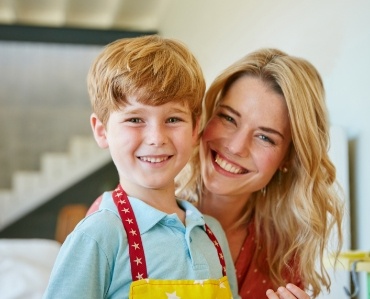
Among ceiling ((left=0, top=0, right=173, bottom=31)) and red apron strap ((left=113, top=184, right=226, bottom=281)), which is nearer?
red apron strap ((left=113, top=184, right=226, bottom=281))

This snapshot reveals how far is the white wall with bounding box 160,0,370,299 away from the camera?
2383 mm

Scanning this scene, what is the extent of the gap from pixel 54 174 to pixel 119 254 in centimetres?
650

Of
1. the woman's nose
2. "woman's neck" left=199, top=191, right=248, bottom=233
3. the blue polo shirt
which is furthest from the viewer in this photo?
"woman's neck" left=199, top=191, right=248, bottom=233

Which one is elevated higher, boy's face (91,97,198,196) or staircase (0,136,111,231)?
boy's face (91,97,198,196)

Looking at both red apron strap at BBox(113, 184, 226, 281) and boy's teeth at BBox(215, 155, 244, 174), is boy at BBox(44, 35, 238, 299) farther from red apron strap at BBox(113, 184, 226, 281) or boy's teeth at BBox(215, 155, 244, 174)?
boy's teeth at BBox(215, 155, 244, 174)

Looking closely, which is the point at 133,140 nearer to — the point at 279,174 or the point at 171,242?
the point at 171,242

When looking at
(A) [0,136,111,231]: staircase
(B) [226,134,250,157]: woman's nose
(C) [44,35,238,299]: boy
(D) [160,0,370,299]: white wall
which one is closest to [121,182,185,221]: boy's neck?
(C) [44,35,238,299]: boy

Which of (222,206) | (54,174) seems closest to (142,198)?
(222,206)

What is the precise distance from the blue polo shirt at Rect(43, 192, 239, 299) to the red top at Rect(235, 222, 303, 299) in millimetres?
491

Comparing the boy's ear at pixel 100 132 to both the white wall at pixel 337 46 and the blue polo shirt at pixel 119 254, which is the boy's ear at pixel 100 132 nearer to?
the blue polo shirt at pixel 119 254

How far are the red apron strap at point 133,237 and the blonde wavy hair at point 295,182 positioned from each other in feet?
1.99

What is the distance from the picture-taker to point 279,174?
1.91 meters

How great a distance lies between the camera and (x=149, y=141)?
1210 mm

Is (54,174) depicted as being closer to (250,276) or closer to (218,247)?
(250,276)
